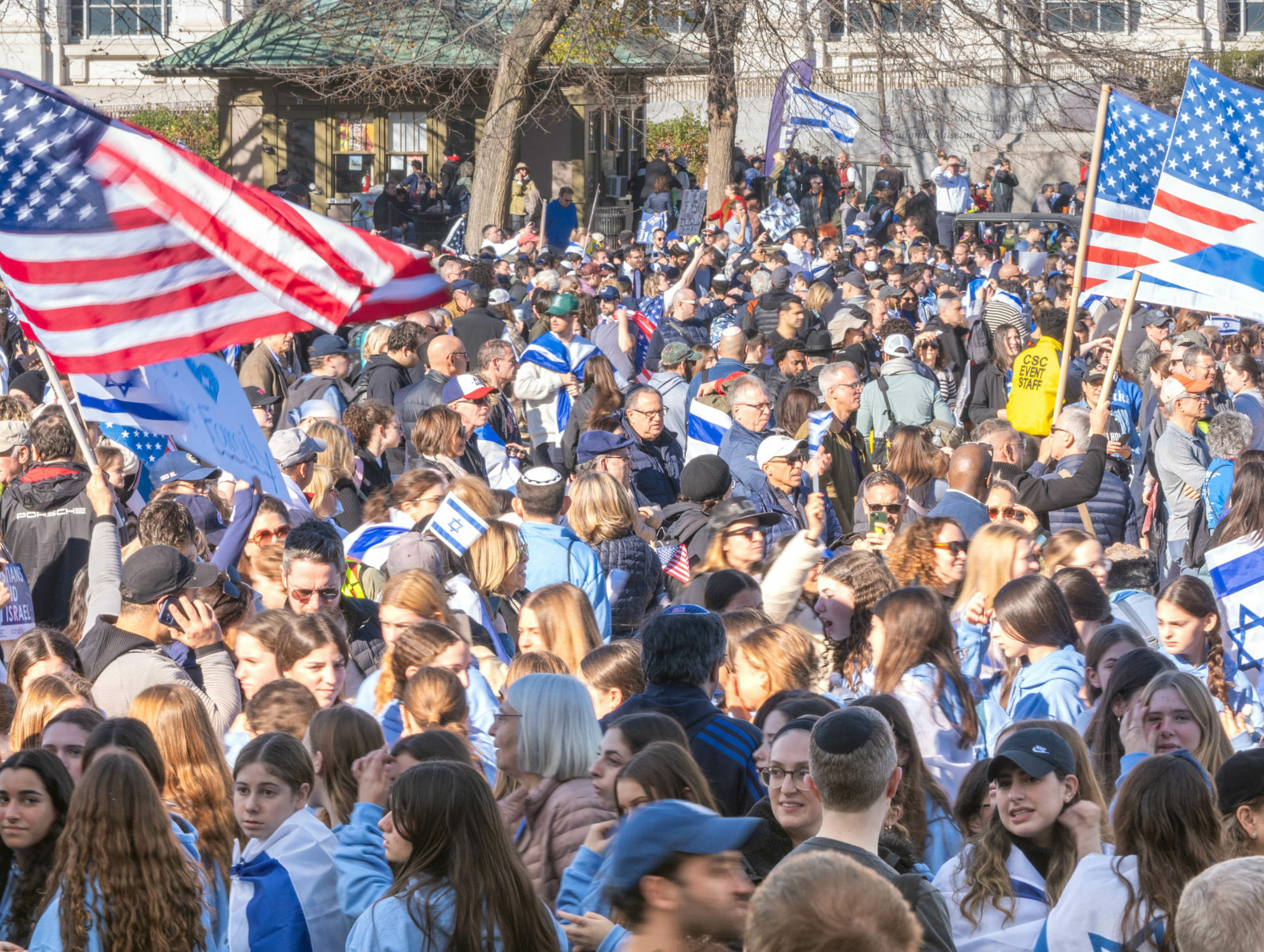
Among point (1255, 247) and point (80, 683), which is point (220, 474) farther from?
point (1255, 247)

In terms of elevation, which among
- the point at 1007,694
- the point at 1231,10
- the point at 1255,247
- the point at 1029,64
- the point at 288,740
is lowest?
the point at 1007,694

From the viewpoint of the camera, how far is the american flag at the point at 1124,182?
9.66 m

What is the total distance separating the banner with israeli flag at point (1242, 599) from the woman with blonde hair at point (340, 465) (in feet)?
13.9

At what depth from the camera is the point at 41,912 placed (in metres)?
3.93

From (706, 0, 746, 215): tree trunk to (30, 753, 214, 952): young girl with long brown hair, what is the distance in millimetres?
17155

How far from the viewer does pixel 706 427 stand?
10023 mm

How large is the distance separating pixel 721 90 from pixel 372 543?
17066 millimetres

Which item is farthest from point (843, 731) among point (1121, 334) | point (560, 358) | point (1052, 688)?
point (560, 358)

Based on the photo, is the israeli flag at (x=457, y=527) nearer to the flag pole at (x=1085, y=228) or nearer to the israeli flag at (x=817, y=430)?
the israeli flag at (x=817, y=430)

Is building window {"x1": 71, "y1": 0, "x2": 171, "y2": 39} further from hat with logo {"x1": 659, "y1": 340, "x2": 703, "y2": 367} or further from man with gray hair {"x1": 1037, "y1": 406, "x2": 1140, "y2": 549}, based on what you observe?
man with gray hair {"x1": 1037, "y1": 406, "x2": 1140, "y2": 549}

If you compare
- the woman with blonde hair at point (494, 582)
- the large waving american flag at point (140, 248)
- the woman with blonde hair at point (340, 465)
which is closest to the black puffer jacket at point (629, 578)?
the woman with blonde hair at point (494, 582)

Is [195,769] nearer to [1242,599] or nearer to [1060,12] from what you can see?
[1242,599]

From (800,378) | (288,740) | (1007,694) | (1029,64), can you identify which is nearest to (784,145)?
(1029,64)

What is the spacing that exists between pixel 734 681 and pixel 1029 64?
53.4 ft
